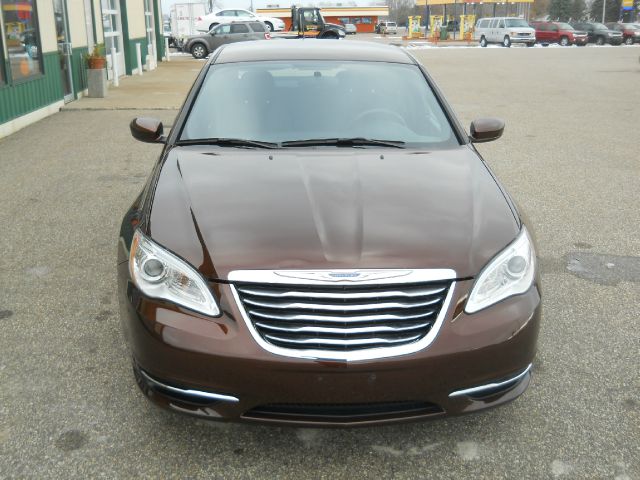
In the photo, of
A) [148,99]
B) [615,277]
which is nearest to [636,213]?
[615,277]

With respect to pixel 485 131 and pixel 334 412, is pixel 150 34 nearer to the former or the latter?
pixel 485 131

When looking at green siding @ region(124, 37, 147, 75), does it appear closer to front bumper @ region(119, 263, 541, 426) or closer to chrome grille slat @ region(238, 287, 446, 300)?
front bumper @ region(119, 263, 541, 426)

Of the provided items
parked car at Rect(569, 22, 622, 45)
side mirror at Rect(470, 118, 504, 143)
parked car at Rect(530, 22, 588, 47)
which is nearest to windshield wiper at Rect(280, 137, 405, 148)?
side mirror at Rect(470, 118, 504, 143)

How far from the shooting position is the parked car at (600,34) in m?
46.9

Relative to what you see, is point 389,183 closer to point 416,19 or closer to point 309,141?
point 309,141

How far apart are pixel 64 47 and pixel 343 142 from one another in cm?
1141

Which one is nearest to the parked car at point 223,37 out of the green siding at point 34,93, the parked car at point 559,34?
the green siding at point 34,93

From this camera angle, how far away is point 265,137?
3.86 m

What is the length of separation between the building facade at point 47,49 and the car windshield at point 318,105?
708 centimetres

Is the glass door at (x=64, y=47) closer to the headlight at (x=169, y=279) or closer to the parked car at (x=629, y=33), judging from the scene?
the headlight at (x=169, y=279)

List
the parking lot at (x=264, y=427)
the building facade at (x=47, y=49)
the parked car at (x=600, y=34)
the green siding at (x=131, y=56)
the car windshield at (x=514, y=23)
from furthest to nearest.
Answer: the parked car at (x=600, y=34) → the car windshield at (x=514, y=23) → the green siding at (x=131, y=56) → the building facade at (x=47, y=49) → the parking lot at (x=264, y=427)

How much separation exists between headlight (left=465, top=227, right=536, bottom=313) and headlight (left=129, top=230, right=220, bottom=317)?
3.17 feet

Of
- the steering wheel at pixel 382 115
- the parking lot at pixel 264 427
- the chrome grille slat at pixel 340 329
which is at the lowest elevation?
the parking lot at pixel 264 427

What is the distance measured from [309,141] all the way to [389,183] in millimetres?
714
